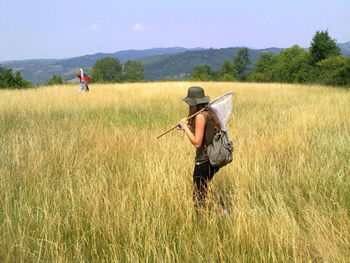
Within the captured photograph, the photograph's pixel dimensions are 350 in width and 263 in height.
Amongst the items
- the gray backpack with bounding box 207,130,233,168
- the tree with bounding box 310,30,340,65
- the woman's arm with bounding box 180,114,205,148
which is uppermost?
the tree with bounding box 310,30,340,65

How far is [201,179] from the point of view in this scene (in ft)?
8.70

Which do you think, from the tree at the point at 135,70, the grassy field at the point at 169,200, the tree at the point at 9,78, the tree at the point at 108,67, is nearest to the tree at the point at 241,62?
the tree at the point at 108,67

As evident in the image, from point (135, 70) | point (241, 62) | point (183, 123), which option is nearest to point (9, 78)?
point (183, 123)

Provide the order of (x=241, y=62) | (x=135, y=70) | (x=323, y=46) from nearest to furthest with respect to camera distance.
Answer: (x=323, y=46) < (x=241, y=62) < (x=135, y=70)

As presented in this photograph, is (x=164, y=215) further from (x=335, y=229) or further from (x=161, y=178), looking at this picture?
(x=335, y=229)

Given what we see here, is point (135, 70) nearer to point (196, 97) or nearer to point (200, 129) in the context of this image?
point (196, 97)

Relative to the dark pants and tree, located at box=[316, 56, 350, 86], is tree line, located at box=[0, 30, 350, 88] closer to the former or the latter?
tree, located at box=[316, 56, 350, 86]

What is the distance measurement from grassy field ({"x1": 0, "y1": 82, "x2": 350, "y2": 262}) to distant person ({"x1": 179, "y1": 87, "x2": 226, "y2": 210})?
0.87ft

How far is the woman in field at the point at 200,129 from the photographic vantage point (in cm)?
238

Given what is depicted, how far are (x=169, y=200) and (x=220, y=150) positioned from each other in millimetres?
827

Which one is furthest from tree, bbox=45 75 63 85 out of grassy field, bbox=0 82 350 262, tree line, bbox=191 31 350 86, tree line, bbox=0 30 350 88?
tree line, bbox=191 31 350 86

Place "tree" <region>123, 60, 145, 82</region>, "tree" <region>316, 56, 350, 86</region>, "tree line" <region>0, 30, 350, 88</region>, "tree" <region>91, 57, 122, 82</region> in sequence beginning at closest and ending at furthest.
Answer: "tree" <region>316, 56, 350, 86</region>, "tree line" <region>0, 30, 350, 88</region>, "tree" <region>91, 57, 122, 82</region>, "tree" <region>123, 60, 145, 82</region>

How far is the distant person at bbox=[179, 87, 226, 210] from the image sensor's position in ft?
7.81

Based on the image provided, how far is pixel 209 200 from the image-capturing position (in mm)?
2537
